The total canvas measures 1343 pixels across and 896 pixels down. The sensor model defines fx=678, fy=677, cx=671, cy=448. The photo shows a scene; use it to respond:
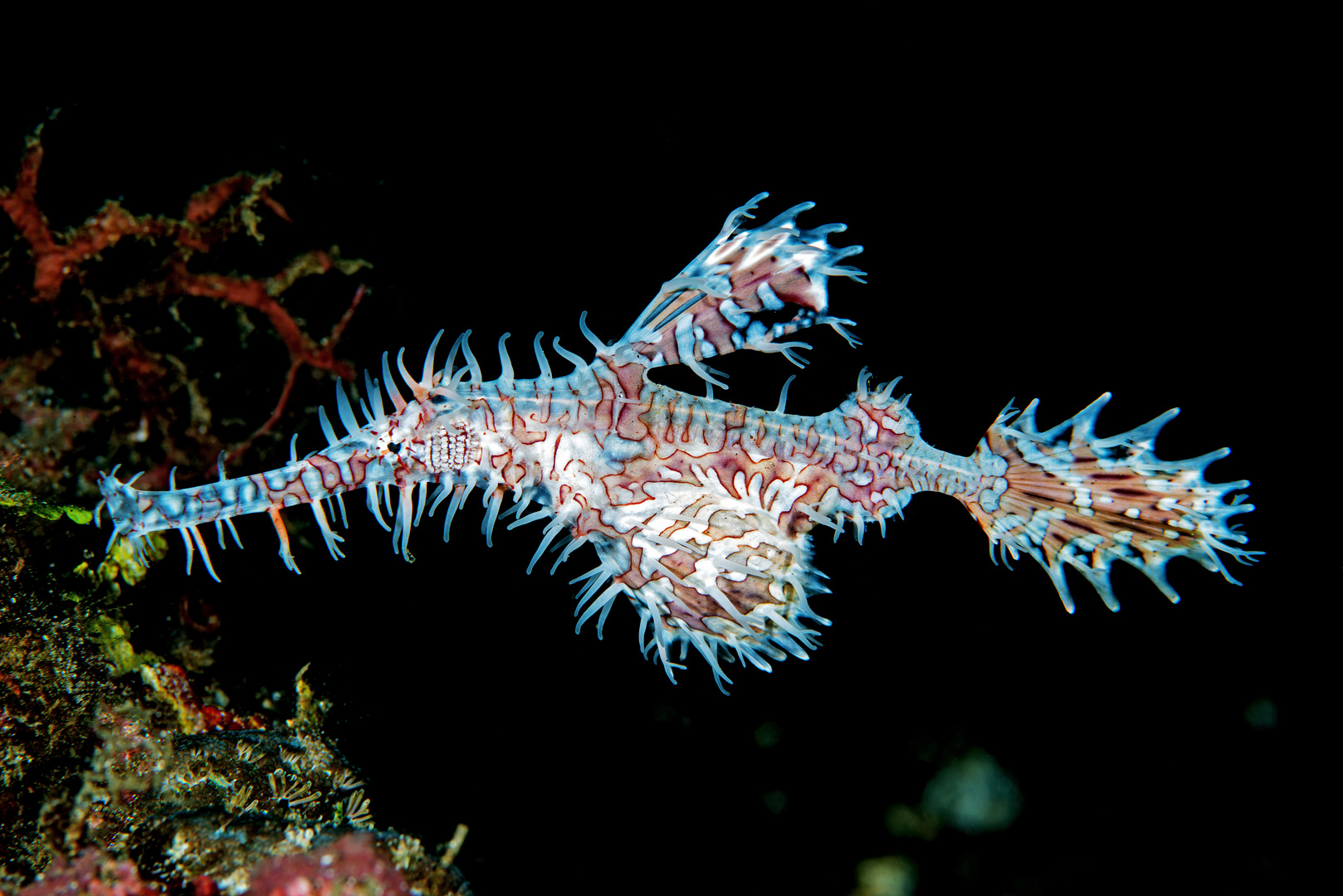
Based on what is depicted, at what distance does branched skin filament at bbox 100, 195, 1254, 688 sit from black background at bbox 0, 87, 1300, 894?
714mm

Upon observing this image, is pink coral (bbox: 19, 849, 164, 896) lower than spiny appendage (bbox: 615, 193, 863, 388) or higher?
lower

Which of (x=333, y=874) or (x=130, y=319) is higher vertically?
(x=130, y=319)

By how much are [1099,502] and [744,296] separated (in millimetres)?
2003

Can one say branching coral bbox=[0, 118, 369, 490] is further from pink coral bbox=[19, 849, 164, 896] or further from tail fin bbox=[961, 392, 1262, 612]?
tail fin bbox=[961, 392, 1262, 612]

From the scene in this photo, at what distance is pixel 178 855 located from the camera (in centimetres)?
249

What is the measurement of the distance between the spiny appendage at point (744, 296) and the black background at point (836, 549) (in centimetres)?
64

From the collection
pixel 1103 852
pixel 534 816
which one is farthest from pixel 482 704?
pixel 1103 852

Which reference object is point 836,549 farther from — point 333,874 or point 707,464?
point 333,874

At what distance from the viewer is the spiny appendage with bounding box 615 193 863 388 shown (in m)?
3.48

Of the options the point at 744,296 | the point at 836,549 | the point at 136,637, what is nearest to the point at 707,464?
the point at 744,296

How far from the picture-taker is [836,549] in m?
4.31

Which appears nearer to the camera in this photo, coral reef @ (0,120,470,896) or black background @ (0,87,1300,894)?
coral reef @ (0,120,470,896)

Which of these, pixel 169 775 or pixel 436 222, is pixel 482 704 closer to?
pixel 169 775

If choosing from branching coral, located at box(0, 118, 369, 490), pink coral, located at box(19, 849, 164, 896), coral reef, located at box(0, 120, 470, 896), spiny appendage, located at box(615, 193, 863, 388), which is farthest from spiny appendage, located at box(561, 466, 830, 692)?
branching coral, located at box(0, 118, 369, 490)
